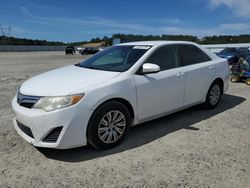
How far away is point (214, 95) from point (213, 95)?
0.05m

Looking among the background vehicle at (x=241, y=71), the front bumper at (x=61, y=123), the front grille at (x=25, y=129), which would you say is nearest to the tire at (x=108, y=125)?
the front bumper at (x=61, y=123)

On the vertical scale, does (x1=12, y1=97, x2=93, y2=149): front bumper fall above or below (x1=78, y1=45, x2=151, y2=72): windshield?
below

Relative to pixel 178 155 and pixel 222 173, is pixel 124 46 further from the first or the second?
pixel 222 173

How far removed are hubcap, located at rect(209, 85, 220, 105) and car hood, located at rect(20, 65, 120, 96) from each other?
2748mm

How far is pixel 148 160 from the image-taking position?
3477 millimetres

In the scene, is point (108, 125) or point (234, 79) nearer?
point (108, 125)

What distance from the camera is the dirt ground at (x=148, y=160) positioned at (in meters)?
3.00

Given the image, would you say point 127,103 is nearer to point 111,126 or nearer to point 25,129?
point 111,126

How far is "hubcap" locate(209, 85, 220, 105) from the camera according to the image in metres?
5.70

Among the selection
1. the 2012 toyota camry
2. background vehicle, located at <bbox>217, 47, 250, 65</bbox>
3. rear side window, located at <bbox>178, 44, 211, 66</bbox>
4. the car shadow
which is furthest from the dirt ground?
background vehicle, located at <bbox>217, 47, 250, 65</bbox>

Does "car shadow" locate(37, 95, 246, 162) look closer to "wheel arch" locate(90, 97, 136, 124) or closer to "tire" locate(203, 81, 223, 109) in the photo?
"tire" locate(203, 81, 223, 109)

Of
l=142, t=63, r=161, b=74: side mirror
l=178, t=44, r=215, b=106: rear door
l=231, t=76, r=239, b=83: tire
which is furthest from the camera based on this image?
l=231, t=76, r=239, b=83: tire

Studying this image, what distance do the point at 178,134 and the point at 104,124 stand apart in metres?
1.45

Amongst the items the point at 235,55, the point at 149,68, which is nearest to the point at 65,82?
the point at 149,68
